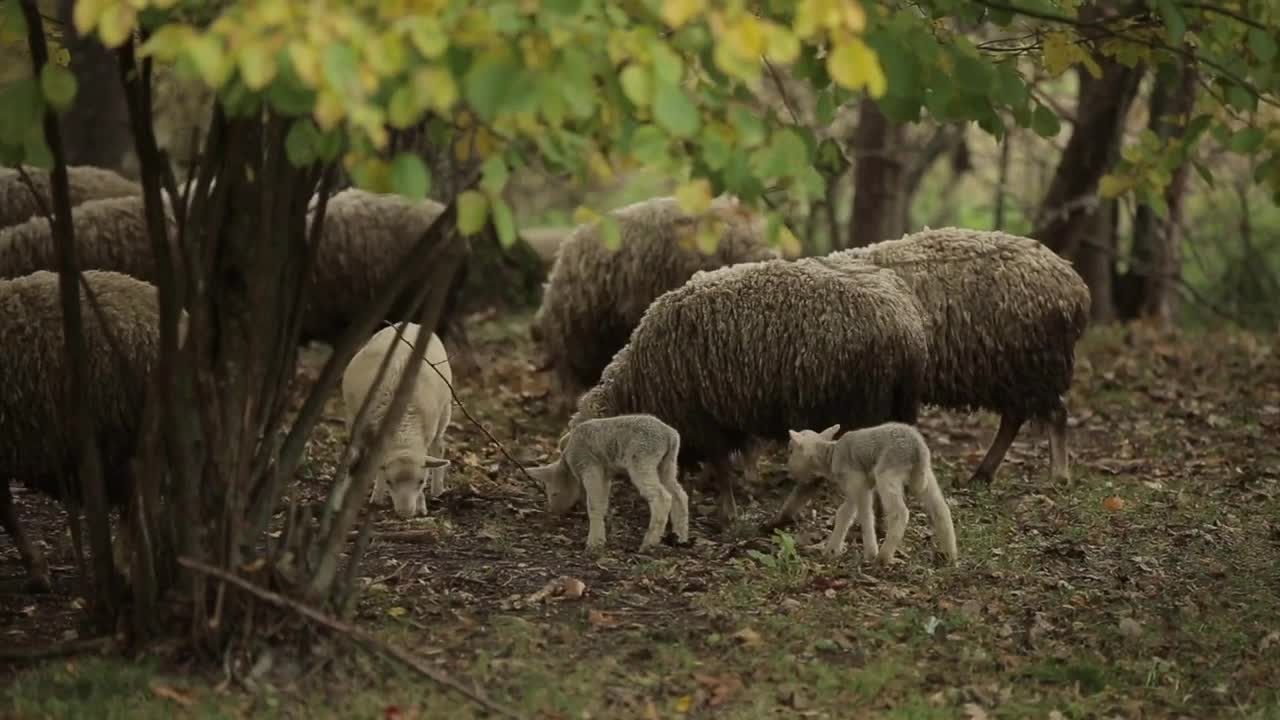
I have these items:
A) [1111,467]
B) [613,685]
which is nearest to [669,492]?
[613,685]

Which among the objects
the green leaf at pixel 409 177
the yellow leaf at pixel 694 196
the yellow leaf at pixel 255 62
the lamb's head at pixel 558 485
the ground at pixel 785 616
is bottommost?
the ground at pixel 785 616

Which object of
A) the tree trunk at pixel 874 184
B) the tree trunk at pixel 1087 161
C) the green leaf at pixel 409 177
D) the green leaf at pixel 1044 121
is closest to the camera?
the green leaf at pixel 409 177

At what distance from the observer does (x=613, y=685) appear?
552 cm

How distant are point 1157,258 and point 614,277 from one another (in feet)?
25.5

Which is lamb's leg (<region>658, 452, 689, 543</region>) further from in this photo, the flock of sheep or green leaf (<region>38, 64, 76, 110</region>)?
green leaf (<region>38, 64, 76, 110</region>)

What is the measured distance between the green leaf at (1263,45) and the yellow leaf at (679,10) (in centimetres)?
250

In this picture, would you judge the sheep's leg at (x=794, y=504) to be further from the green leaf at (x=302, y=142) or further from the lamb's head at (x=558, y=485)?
the green leaf at (x=302, y=142)

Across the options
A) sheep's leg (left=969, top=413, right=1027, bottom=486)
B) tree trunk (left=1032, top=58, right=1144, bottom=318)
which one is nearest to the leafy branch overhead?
sheep's leg (left=969, top=413, right=1027, bottom=486)

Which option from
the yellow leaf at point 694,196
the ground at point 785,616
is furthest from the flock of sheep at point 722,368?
the yellow leaf at point 694,196

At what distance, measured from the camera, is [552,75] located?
13.3 feet

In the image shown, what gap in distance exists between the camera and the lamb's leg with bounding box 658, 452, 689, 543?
723 centimetres

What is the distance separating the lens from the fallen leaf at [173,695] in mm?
5023

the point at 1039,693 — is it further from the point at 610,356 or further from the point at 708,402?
the point at 610,356

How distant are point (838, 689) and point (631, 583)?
1.29 m
